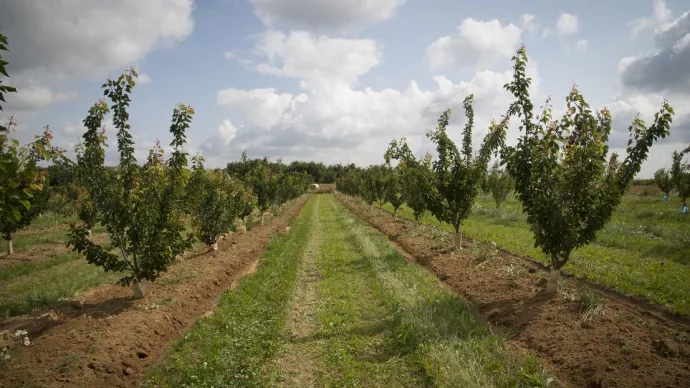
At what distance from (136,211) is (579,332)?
10.5m

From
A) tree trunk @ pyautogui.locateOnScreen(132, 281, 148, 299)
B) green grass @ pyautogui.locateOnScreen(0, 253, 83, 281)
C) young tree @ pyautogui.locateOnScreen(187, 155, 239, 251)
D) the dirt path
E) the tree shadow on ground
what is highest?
young tree @ pyautogui.locateOnScreen(187, 155, 239, 251)

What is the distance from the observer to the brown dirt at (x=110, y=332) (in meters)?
6.09

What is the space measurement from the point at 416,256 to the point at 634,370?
1004cm

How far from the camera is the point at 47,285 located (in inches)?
472

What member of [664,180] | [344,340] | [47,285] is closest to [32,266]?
[47,285]

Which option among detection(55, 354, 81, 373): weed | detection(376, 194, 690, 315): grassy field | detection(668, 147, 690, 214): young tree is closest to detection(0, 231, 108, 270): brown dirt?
detection(55, 354, 81, 373): weed

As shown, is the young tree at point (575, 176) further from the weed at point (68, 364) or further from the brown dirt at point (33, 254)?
the brown dirt at point (33, 254)

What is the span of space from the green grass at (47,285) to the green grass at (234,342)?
463cm

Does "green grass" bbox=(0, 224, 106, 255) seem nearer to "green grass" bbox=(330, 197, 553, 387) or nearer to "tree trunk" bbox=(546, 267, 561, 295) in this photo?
"green grass" bbox=(330, 197, 553, 387)

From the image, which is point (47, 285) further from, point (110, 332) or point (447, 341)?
point (447, 341)

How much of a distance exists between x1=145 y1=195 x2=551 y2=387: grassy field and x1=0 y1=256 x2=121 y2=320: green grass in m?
4.75

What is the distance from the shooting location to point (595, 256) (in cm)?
1473

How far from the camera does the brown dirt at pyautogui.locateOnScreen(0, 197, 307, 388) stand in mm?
6090

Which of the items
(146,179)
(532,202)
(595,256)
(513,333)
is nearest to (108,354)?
(146,179)
